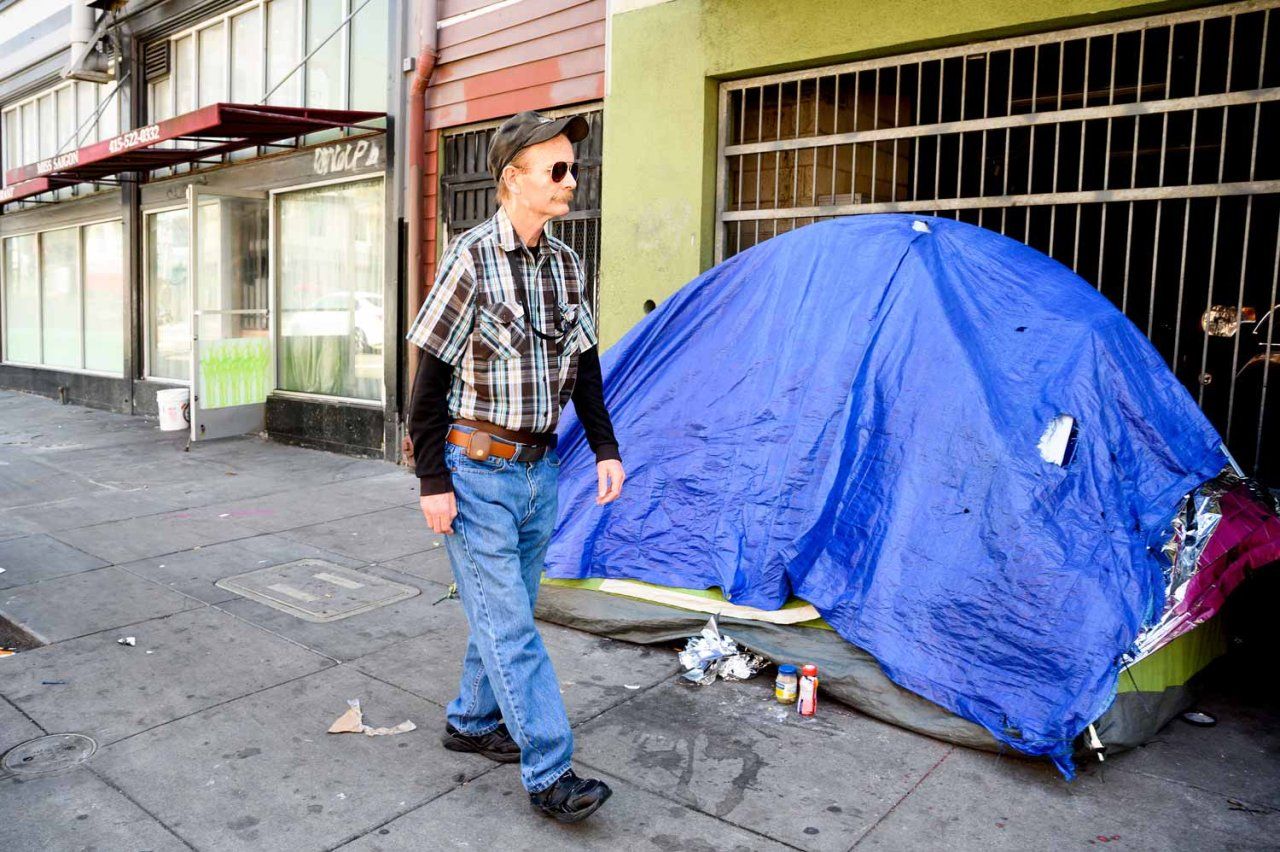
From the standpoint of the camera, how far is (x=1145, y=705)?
350cm

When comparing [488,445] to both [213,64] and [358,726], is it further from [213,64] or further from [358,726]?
[213,64]

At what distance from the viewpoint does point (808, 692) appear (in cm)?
379

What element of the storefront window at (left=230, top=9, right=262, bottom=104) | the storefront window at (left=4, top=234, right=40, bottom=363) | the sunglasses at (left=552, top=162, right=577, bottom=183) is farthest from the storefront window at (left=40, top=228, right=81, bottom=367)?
the sunglasses at (left=552, top=162, right=577, bottom=183)

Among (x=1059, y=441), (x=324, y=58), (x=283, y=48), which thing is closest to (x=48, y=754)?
(x=1059, y=441)

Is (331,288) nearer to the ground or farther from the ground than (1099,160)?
nearer to the ground

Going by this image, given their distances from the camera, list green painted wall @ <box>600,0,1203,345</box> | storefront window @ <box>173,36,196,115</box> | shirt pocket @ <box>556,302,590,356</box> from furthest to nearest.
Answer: storefront window @ <box>173,36,196,115</box> → green painted wall @ <box>600,0,1203,345</box> → shirt pocket @ <box>556,302,590,356</box>

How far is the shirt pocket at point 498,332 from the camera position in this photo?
2961 mm

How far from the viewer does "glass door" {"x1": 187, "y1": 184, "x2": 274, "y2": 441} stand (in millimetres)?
10062

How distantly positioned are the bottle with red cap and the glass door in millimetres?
7973

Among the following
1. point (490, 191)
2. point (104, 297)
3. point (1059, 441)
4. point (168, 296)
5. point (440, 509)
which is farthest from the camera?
point (104, 297)

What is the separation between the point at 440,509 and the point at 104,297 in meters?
13.2

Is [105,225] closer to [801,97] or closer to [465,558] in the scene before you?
[801,97]

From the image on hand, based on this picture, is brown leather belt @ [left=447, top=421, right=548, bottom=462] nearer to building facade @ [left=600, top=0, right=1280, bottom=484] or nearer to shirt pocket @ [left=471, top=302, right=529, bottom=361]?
shirt pocket @ [left=471, top=302, right=529, bottom=361]

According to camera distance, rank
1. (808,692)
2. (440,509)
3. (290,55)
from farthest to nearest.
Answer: (290,55), (808,692), (440,509)
